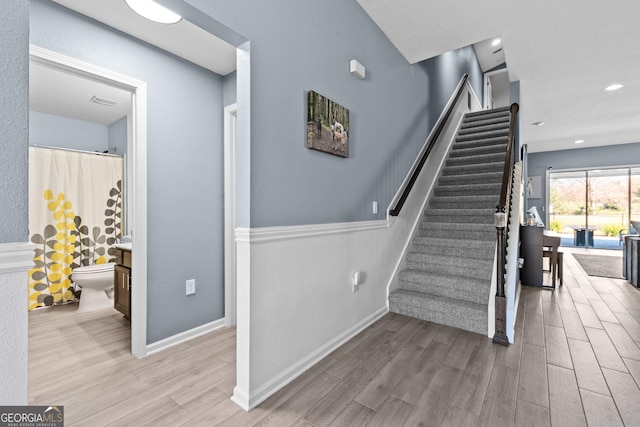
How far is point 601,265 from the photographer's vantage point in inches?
209

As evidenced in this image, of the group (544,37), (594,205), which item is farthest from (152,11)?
(594,205)

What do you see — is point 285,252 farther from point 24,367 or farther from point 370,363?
point 24,367

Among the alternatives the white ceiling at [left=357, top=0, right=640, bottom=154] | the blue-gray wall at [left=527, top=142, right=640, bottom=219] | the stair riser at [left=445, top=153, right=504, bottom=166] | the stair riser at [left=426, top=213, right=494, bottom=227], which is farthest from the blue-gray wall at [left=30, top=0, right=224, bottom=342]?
the blue-gray wall at [left=527, top=142, right=640, bottom=219]

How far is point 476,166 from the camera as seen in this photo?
421cm

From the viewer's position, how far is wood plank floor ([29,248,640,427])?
1.48 meters

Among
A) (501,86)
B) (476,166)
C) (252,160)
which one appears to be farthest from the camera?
(501,86)

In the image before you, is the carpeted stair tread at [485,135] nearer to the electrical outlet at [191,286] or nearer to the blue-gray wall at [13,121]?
the electrical outlet at [191,286]

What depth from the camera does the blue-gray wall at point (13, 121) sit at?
879 mm

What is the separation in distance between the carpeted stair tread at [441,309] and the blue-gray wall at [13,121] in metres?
2.72

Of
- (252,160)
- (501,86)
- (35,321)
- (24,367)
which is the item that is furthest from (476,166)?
(501,86)

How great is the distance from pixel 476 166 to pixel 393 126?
194 cm

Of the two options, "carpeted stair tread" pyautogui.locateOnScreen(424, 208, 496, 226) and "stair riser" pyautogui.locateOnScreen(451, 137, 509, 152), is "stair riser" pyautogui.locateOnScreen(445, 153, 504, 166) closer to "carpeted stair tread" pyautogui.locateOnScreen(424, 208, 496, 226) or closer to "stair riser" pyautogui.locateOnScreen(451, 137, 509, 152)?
"stair riser" pyautogui.locateOnScreen(451, 137, 509, 152)

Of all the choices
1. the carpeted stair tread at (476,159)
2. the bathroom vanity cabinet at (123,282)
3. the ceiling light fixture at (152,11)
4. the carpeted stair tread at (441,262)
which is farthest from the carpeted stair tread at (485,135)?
the bathroom vanity cabinet at (123,282)

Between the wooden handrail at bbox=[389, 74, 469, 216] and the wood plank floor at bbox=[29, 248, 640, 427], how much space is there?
3.73 ft
